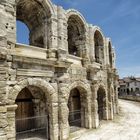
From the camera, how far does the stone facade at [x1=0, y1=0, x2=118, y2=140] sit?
8.67 meters

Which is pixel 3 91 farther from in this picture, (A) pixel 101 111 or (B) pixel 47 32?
(A) pixel 101 111

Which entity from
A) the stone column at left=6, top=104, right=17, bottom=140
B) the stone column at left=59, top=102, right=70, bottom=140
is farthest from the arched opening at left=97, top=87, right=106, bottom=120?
the stone column at left=6, top=104, right=17, bottom=140

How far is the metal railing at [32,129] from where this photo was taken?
37.3 feet

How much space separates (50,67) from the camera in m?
10.9

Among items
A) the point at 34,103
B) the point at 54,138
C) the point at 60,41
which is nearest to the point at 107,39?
the point at 60,41

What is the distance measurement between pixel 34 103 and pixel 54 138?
2.82 m

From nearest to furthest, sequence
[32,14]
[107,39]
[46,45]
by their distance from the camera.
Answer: [46,45] → [32,14] → [107,39]

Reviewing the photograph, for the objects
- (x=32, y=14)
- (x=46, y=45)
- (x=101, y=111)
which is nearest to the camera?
(x=46, y=45)

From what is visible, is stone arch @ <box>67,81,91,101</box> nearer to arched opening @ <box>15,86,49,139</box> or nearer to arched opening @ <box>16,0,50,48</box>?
arched opening @ <box>15,86,49,139</box>

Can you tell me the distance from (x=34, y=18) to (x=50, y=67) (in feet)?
12.8

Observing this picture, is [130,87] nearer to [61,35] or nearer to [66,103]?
[66,103]

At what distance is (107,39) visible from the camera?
765 inches

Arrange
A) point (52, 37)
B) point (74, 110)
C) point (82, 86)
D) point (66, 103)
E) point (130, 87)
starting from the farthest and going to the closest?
point (130, 87) → point (74, 110) → point (82, 86) → point (66, 103) → point (52, 37)

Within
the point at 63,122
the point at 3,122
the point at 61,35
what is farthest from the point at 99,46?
the point at 3,122
